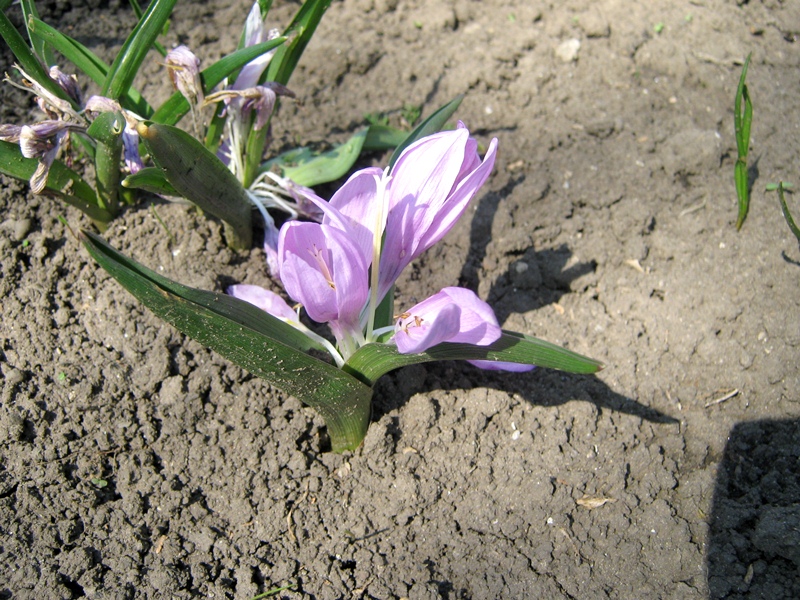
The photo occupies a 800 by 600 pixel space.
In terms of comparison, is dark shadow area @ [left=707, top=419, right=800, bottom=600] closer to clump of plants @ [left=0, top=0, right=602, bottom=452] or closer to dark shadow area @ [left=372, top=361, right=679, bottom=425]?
dark shadow area @ [left=372, top=361, right=679, bottom=425]

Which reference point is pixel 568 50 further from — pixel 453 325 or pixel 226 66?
pixel 453 325

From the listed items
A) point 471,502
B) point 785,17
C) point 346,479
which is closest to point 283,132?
point 346,479

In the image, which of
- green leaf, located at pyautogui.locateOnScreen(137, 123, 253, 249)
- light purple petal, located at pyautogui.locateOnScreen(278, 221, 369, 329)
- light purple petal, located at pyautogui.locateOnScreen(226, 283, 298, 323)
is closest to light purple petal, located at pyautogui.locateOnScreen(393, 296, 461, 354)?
light purple petal, located at pyautogui.locateOnScreen(278, 221, 369, 329)

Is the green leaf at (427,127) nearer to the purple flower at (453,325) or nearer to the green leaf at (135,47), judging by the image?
the purple flower at (453,325)

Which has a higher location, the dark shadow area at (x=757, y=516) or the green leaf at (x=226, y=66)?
the green leaf at (x=226, y=66)

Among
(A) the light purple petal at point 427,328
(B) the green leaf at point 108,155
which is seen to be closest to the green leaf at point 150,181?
(B) the green leaf at point 108,155

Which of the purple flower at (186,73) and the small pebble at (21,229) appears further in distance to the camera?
Result: the small pebble at (21,229)

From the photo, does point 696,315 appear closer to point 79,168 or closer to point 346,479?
point 346,479
